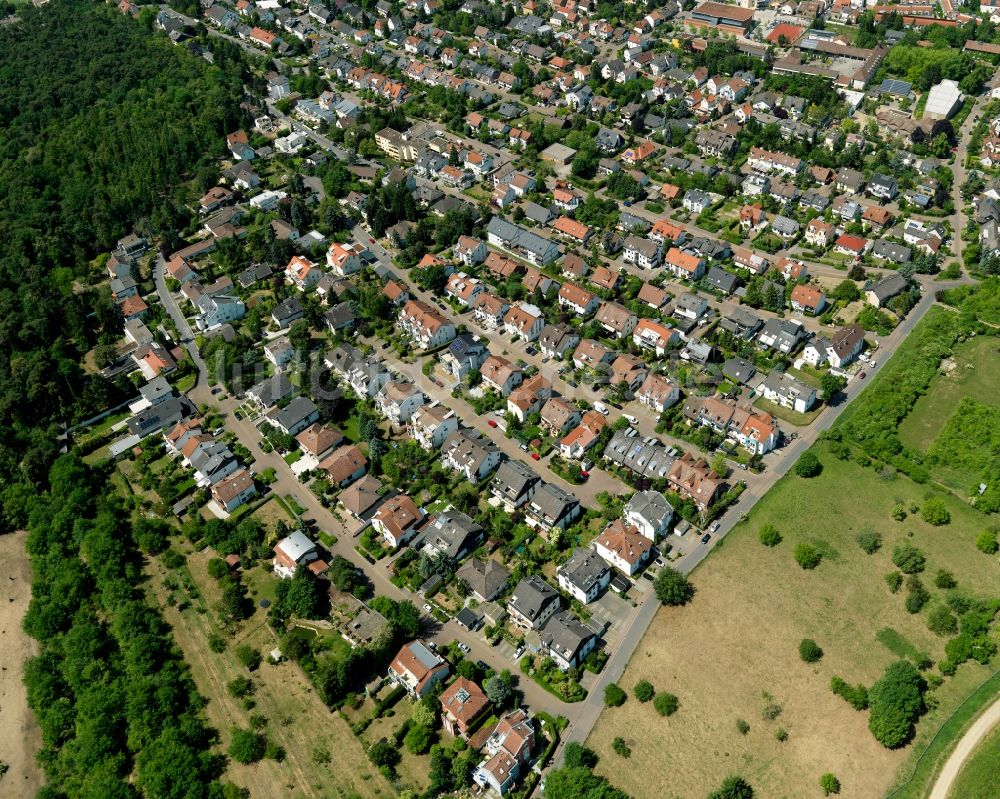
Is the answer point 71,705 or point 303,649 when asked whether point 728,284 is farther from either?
point 71,705

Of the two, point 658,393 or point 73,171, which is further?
point 73,171

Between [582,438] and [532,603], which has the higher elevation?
[582,438]

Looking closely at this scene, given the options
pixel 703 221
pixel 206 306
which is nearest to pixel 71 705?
pixel 206 306

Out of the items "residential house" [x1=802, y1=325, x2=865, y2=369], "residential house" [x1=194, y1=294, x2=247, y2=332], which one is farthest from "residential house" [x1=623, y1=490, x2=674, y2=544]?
"residential house" [x1=194, y1=294, x2=247, y2=332]

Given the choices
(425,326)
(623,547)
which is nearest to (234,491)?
(425,326)

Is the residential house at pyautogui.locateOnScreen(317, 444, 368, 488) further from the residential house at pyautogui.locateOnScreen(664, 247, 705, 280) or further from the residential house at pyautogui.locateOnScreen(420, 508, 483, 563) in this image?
the residential house at pyautogui.locateOnScreen(664, 247, 705, 280)

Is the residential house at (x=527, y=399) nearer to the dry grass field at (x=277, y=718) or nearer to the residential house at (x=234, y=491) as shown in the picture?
the residential house at (x=234, y=491)

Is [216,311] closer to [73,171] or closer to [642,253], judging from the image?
[73,171]
